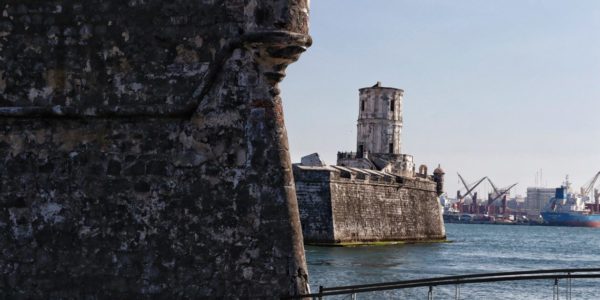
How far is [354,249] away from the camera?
4403 centimetres

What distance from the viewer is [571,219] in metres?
153

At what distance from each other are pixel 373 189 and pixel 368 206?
1.49m

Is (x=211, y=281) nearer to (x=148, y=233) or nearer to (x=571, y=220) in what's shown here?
(x=148, y=233)

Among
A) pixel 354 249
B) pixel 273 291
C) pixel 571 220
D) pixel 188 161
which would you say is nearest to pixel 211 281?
pixel 273 291

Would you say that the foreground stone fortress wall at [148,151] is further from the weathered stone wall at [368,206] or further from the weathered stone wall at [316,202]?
the weathered stone wall at [316,202]

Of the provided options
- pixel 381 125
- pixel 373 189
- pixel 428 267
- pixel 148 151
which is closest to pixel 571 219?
pixel 381 125

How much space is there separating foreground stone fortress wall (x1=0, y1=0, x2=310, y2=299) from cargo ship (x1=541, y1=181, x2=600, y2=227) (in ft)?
492

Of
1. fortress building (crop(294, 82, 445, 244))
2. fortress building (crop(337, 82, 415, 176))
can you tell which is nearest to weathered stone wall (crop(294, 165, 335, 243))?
fortress building (crop(294, 82, 445, 244))

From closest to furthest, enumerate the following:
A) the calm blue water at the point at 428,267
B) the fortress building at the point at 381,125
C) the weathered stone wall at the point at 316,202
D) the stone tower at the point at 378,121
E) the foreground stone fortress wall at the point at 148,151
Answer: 1. the foreground stone fortress wall at the point at 148,151
2. the calm blue water at the point at 428,267
3. the weathered stone wall at the point at 316,202
4. the fortress building at the point at 381,125
5. the stone tower at the point at 378,121

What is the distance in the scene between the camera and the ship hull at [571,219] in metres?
151

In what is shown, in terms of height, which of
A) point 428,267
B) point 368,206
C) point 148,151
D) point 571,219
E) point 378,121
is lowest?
point 428,267

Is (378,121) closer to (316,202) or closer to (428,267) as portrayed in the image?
(316,202)

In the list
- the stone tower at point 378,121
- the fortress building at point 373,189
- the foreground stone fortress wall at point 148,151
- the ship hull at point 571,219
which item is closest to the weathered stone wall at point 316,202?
the fortress building at point 373,189

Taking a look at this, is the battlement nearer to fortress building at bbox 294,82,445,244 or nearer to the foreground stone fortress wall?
fortress building at bbox 294,82,445,244
